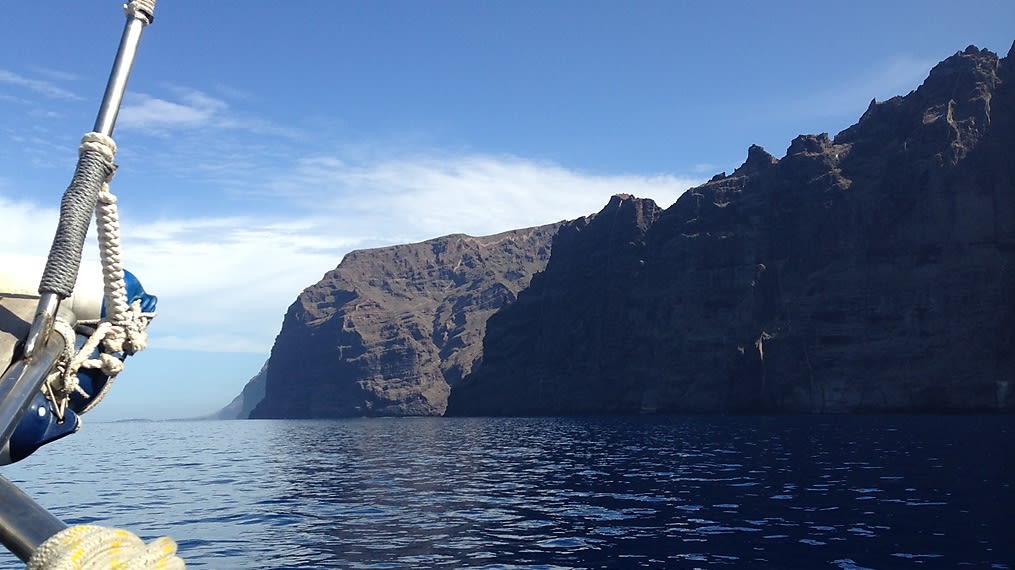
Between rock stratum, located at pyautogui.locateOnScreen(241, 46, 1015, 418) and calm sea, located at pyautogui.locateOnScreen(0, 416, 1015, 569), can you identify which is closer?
calm sea, located at pyautogui.locateOnScreen(0, 416, 1015, 569)

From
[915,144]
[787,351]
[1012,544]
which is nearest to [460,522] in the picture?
[1012,544]

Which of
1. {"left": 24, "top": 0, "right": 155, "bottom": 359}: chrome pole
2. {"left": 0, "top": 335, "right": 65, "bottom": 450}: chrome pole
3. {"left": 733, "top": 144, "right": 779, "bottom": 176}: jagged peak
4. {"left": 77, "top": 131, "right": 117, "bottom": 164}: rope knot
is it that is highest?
{"left": 733, "top": 144, "right": 779, "bottom": 176}: jagged peak

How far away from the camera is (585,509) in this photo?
28000 millimetres

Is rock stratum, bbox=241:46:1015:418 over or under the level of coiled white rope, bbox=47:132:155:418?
over

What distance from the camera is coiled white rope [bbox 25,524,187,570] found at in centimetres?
253

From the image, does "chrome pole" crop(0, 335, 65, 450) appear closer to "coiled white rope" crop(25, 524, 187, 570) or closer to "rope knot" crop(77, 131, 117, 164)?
"coiled white rope" crop(25, 524, 187, 570)

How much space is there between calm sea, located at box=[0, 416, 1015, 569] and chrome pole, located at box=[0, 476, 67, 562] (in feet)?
56.5

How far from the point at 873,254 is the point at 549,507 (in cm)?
15001

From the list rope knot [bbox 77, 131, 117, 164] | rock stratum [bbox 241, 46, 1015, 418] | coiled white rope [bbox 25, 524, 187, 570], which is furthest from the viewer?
rock stratum [bbox 241, 46, 1015, 418]

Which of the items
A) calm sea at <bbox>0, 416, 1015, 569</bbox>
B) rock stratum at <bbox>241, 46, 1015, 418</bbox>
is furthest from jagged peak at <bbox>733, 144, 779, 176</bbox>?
calm sea at <bbox>0, 416, 1015, 569</bbox>

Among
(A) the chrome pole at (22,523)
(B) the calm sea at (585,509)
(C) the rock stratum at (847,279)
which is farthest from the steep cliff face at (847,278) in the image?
(A) the chrome pole at (22,523)

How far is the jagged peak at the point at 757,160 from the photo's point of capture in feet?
633

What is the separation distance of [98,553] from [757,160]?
208700mm

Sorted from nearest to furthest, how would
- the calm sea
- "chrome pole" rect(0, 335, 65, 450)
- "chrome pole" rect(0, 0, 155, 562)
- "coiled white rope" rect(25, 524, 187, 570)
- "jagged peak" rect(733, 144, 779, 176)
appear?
"coiled white rope" rect(25, 524, 187, 570) < "chrome pole" rect(0, 0, 155, 562) < "chrome pole" rect(0, 335, 65, 450) < the calm sea < "jagged peak" rect(733, 144, 779, 176)
